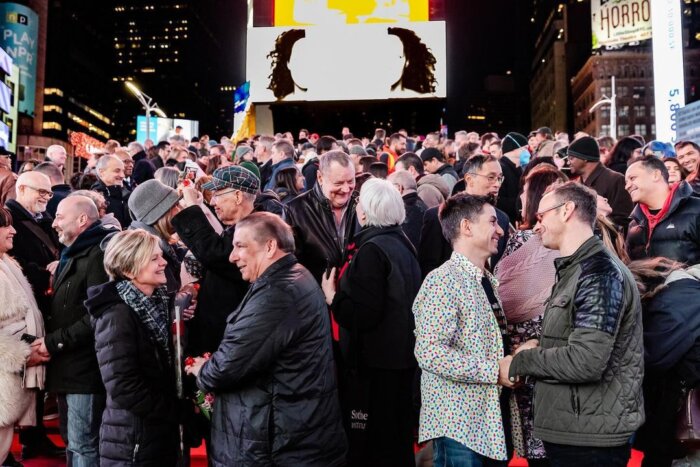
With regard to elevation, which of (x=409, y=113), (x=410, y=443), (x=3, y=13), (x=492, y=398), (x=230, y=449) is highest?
(x=3, y=13)

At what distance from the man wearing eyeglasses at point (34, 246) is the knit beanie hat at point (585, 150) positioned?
501 cm

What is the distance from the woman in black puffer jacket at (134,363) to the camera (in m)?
3.50

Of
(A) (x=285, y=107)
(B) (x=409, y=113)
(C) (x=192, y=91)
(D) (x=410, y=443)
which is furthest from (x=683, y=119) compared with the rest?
(C) (x=192, y=91)

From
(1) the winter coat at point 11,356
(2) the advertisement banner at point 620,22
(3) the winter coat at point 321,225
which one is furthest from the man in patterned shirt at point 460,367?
(2) the advertisement banner at point 620,22

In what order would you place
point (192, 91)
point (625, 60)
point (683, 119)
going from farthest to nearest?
point (192, 91)
point (625, 60)
point (683, 119)

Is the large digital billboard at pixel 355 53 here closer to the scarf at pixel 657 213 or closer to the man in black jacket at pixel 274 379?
the scarf at pixel 657 213

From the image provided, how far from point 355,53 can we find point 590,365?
22056mm

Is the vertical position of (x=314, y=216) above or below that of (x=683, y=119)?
below

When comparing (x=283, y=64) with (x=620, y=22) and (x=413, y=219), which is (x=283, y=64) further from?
(x=620, y=22)

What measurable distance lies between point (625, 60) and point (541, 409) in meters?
106

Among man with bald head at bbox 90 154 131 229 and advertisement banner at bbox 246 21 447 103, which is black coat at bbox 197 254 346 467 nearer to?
man with bald head at bbox 90 154 131 229

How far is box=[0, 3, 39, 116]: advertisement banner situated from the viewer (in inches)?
3095

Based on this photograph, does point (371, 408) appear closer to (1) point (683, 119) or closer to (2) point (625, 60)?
(1) point (683, 119)

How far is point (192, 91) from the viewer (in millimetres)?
134000
